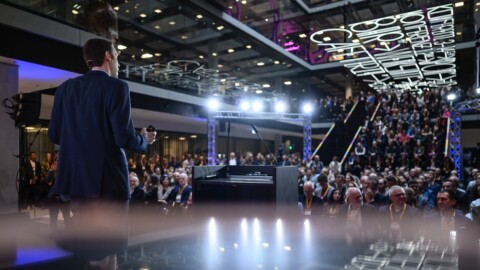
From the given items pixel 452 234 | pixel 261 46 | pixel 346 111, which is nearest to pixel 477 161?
pixel 346 111

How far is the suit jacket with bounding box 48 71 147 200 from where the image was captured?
148 centimetres

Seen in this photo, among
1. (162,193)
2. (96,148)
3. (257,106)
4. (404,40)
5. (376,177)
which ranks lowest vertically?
(162,193)

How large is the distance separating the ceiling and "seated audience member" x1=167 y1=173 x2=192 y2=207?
432 cm

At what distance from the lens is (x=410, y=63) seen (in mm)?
17094

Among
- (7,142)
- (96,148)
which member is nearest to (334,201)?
(96,148)

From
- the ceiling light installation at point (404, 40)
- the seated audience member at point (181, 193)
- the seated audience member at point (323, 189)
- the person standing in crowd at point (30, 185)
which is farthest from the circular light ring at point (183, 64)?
the seated audience member at point (323, 189)

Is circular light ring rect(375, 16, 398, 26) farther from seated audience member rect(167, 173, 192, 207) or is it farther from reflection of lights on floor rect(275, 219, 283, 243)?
reflection of lights on floor rect(275, 219, 283, 243)

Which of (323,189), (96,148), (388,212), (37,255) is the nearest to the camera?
(96,148)

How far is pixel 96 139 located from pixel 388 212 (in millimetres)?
3952

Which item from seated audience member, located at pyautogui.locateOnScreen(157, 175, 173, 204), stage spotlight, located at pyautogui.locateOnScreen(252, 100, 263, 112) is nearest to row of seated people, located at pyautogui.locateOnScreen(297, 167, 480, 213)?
seated audience member, located at pyautogui.locateOnScreen(157, 175, 173, 204)

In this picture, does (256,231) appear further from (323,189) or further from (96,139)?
(323,189)

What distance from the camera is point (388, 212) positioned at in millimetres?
4480

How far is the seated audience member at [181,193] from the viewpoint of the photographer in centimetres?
615

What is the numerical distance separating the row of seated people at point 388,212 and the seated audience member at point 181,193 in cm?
193
